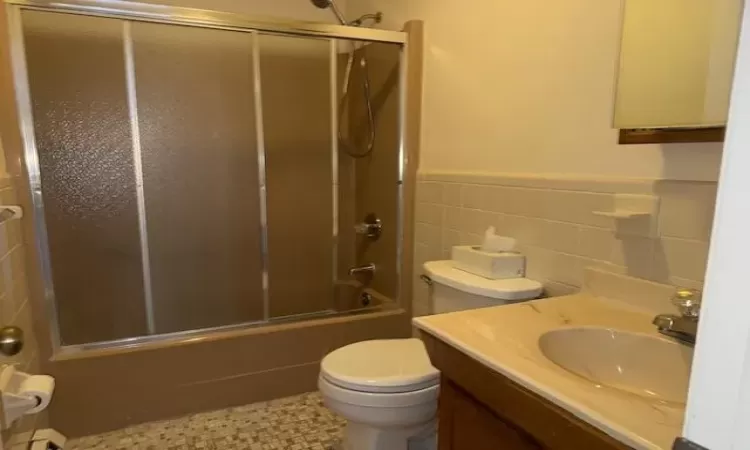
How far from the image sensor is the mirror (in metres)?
1.10

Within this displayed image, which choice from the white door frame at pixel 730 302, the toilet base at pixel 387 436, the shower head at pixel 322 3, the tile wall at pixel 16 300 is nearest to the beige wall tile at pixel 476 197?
the toilet base at pixel 387 436

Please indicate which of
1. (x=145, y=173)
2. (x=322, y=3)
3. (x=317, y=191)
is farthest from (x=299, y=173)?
(x=322, y=3)

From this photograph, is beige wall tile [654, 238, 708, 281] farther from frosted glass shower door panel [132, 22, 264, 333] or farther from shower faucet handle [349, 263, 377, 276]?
frosted glass shower door panel [132, 22, 264, 333]

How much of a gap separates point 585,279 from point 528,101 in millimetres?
626

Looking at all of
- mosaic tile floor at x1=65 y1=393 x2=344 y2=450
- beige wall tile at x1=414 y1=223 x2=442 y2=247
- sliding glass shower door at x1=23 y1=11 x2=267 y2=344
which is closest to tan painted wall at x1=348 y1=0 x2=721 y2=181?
beige wall tile at x1=414 y1=223 x2=442 y2=247

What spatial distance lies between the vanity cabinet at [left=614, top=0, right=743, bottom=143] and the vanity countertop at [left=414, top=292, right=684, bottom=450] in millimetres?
477

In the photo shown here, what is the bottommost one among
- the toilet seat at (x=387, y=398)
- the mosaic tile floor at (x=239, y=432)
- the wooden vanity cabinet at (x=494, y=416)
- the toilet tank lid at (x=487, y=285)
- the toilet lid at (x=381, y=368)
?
the mosaic tile floor at (x=239, y=432)

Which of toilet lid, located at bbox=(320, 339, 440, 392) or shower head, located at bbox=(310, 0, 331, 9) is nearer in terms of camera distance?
toilet lid, located at bbox=(320, 339, 440, 392)

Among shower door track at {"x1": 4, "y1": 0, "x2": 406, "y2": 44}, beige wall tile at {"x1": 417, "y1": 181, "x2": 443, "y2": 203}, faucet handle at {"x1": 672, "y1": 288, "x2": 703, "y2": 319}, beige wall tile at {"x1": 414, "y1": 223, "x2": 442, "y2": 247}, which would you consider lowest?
beige wall tile at {"x1": 414, "y1": 223, "x2": 442, "y2": 247}

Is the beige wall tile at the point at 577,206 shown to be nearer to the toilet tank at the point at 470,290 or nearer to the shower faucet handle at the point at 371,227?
the toilet tank at the point at 470,290

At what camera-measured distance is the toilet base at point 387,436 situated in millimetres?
1571

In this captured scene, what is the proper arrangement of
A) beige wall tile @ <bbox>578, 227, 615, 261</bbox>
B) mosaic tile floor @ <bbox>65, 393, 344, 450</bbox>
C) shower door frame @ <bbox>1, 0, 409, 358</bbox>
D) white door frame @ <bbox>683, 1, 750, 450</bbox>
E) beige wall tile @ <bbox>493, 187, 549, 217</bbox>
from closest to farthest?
white door frame @ <bbox>683, 1, 750, 450</bbox>, beige wall tile @ <bbox>578, 227, 615, 261</bbox>, beige wall tile @ <bbox>493, 187, 549, 217</bbox>, shower door frame @ <bbox>1, 0, 409, 358</bbox>, mosaic tile floor @ <bbox>65, 393, 344, 450</bbox>

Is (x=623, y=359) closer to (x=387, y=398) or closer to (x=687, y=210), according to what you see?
(x=687, y=210)

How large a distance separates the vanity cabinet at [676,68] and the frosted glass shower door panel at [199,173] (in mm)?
1829
